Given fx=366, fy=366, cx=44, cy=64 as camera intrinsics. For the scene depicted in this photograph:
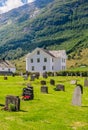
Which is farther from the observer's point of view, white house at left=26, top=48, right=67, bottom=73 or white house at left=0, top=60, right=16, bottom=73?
white house at left=0, top=60, right=16, bottom=73

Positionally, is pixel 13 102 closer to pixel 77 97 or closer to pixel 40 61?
pixel 77 97

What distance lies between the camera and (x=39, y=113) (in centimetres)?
2566

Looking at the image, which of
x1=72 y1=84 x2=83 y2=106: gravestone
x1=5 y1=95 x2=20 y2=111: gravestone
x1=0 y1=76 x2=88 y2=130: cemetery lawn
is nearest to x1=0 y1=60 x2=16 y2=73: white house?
x1=0 y1=76 x2=88 y2=130: cemetery lawn

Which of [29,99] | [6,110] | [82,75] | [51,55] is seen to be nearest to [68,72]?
[82,75]

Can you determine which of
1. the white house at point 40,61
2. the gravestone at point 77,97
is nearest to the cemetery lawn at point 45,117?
the gravestone at point 77,97

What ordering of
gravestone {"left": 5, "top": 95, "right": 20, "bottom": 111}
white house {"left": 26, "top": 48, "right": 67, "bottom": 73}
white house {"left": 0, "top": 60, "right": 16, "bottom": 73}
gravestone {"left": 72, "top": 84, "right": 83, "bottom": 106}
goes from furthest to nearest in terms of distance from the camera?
white house {"left": 0, "top": 60, "right": 16, "bottom": 73}
white house {"left": 26, "top": 48, "right": 67, "bottom": 73}
gravestone {"left": 72, "top": 84, "right": 83, "bottom": 106}
gravestone {"left": 5, "top": 95, "right": 20, "bottom": 111}

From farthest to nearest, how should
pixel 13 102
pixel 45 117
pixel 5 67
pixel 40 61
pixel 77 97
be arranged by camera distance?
1. pixel 5 67
2. pixel 40 61
3. pixel 77 97
4. pixel 13 102
5. pixel 45 117

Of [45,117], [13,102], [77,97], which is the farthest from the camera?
[77,97]

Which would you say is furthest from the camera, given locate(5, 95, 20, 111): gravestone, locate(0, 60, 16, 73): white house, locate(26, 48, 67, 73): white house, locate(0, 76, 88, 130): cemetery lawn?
locate(0, 60, 16, 73): white house

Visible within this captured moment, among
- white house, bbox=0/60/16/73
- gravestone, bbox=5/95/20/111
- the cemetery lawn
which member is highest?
white house, bbox=0/60/16/73

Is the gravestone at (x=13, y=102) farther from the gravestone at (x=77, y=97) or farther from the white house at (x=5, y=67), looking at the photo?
the white house at (x=5, y=67)

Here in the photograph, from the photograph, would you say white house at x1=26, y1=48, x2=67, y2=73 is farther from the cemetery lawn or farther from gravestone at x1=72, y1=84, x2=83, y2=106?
the cemetery lawn

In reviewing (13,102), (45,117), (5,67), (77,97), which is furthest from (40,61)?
(45,117)

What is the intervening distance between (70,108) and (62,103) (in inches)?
115
